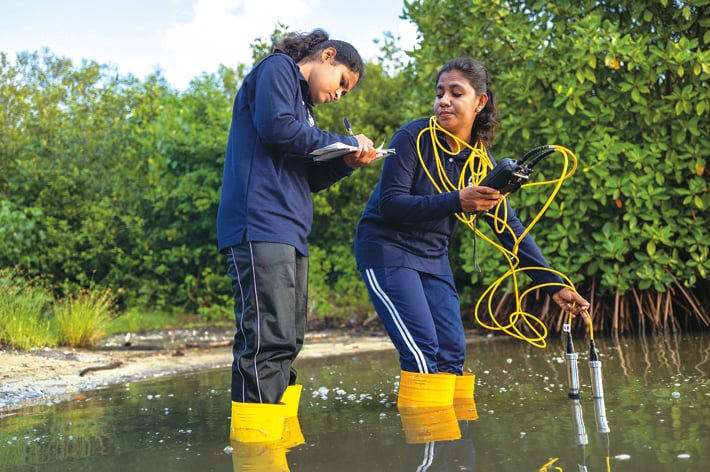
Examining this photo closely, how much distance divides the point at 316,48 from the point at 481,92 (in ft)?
3.48

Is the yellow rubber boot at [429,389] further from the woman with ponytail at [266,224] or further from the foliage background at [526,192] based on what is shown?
the foliage background at [526,192]

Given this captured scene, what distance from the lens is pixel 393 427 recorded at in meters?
3.58

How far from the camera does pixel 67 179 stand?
12.5 m

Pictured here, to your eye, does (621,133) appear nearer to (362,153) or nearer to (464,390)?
(464,390)

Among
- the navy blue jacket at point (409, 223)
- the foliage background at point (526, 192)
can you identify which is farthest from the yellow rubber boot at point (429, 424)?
the foliage background at point (526, 192)

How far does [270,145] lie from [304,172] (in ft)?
1.06

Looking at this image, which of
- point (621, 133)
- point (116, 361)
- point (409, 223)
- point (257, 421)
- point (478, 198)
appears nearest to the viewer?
point (257, 421)

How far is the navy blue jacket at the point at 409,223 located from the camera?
4082 mm

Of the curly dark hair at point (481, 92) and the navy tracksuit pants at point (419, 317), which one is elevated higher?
the curly dark hair at point (481, 92)

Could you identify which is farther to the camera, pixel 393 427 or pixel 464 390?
pixel 464 390

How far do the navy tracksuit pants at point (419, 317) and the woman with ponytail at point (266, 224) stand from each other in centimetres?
60

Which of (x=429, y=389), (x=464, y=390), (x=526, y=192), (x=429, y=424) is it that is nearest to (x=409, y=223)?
(x=429, y=389)

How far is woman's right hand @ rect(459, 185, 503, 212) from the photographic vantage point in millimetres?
3689

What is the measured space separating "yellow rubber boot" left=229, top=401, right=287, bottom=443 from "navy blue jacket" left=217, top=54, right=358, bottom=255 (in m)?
0.72
